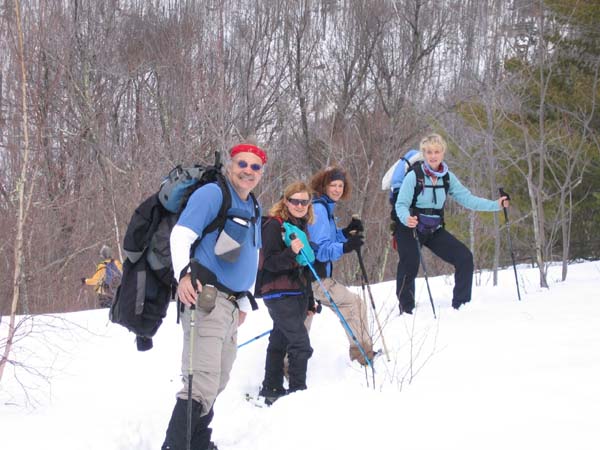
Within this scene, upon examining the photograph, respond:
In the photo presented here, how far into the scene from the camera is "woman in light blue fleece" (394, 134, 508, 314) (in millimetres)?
6125

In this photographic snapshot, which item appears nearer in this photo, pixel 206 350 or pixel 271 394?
pixel 206 350

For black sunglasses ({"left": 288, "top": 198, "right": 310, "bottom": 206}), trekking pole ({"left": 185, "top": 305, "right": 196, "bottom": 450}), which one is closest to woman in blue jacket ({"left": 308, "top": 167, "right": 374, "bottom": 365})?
black sunglasses ({"left": 288, "top": 198, "right": 310, "bottom": 206})

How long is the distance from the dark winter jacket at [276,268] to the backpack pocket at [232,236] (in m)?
1.21

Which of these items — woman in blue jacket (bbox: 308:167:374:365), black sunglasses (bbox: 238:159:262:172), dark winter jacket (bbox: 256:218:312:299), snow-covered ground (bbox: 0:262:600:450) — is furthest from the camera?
woman in blue jacket (bbox: 308:167:374:365)

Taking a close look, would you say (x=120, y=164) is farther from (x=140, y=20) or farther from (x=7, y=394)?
(x=7, y=394)

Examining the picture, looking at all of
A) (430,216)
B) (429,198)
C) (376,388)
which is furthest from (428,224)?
Answer: (376,388)

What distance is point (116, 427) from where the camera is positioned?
4332 millimetres

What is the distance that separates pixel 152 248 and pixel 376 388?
1.83m

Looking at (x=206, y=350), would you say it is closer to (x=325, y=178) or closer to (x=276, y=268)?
(x=276, y=268)

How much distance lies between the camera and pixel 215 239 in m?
3.45

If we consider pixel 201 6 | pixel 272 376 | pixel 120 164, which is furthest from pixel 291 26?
pixel 272 376

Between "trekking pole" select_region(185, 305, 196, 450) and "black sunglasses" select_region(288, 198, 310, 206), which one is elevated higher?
"black sunglasses" select_region(288, 198, 310, 206)

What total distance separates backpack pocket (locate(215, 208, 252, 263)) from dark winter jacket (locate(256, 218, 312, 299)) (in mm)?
1208

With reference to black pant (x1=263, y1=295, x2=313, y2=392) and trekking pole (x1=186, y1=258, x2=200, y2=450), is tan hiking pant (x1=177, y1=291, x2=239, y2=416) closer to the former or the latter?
trekking pole (x1=186, y1=258, x2=200, y2=450)
